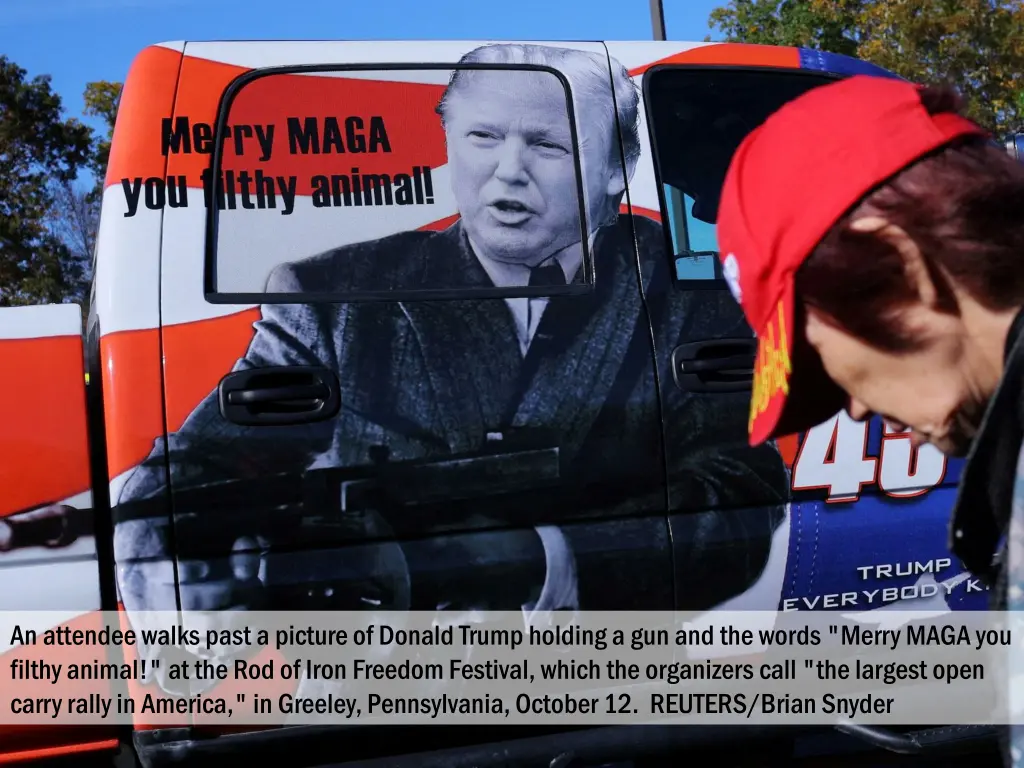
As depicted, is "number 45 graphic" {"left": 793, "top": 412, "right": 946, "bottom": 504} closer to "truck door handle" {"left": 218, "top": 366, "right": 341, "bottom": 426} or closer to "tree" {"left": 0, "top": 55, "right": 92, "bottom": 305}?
"truck door handle" {"left": 218, "top": 366, "right": 341, "bottom": 426}

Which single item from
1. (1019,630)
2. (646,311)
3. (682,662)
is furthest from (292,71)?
(1019,630)

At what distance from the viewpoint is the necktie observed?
9.21 ft

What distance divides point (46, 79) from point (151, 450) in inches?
779

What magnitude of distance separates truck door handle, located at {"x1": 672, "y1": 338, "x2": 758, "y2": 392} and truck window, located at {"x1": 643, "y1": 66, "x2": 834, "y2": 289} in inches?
6.4

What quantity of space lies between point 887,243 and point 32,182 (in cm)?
2053

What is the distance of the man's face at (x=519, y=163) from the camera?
2801 millimetres

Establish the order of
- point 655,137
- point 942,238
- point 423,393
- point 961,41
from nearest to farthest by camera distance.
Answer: point 942,238, point 423,393, point 655,137, point 961,41

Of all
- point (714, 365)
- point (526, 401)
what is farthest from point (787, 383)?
point (714, 365)

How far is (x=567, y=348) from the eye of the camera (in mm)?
2760

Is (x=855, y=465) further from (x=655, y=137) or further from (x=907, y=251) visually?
(x=907, y=251)

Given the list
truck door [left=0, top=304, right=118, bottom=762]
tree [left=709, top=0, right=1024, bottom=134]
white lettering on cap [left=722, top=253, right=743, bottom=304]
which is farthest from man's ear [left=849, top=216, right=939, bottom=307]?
tree [left=709, top=0, right=1024, bottom=134]

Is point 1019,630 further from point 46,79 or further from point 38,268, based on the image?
point 46,79

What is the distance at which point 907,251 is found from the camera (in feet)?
3.58

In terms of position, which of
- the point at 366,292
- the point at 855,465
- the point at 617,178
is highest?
the point at 617,178
